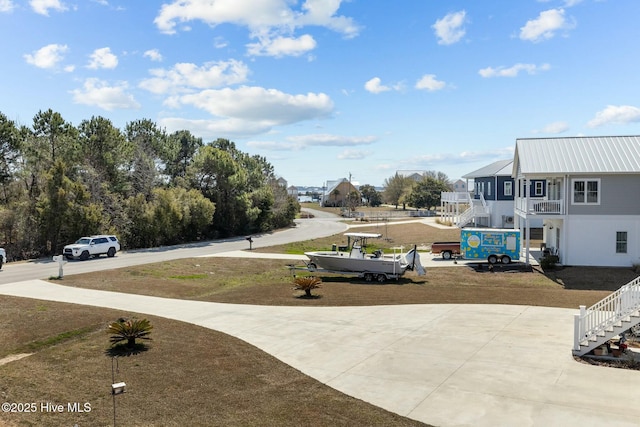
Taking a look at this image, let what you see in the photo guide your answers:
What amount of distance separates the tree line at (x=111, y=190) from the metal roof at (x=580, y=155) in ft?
105

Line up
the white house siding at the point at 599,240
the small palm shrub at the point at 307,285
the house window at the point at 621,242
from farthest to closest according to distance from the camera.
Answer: the house window at the point at 621,242 → the white house siding at the point at 599,240 → the small palm shrub at the point at 307,285

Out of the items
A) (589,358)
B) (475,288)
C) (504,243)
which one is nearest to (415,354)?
(589,358)

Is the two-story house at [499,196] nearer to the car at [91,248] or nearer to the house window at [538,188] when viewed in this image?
the house window at [538,188]

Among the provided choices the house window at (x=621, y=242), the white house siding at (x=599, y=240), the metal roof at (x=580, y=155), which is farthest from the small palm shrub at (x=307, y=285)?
the house window at (x=621, y=242)

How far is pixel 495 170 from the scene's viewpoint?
52875mm

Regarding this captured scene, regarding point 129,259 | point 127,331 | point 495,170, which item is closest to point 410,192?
point 495,170

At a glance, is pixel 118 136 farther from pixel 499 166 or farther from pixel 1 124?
pixel 499 166

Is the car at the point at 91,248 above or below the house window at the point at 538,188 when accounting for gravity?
below

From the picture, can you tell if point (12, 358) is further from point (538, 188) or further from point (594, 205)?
point (538, 188)

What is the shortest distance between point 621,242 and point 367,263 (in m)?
17.2

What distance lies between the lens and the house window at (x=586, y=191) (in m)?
31.8

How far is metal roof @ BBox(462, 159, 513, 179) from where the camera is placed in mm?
51250

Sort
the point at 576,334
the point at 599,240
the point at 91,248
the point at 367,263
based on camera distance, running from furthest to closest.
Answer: the point at 91,248 < the point at 599,240 < the point at 367,263 < the point at 576,334

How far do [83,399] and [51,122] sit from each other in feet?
131
